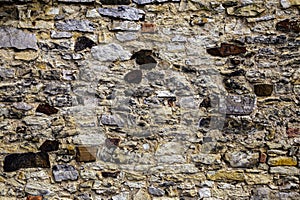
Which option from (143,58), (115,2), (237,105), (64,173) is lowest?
(64,173)

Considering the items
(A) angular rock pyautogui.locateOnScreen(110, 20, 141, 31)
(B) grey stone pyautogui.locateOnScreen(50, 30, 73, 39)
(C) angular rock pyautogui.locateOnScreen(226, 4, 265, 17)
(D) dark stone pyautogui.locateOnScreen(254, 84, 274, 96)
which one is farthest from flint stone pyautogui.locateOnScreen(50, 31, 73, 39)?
Answer: (D) dark stone pyautogui.locateOnScreen(254, 84, 274, 96)

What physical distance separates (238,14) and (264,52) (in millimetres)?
351

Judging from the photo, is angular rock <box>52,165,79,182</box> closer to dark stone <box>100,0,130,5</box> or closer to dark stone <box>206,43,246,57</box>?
dark stone <box>100,0,130,5</box>

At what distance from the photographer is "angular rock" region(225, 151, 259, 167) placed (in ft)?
9.66

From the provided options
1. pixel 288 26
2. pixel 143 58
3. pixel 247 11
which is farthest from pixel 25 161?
pixel 288 26

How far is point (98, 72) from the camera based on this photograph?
290 cm

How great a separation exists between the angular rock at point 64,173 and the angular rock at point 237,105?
121 centimetres

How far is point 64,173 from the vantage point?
289 centimetres

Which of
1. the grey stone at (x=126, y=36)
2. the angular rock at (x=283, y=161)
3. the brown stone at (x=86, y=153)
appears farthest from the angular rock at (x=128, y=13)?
the angular rock at (x=283, y=161)

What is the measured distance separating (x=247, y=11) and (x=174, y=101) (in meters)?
0.89

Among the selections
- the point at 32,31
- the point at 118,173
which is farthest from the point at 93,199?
the point at 32,31

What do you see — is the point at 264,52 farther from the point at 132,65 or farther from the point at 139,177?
the point at 139,177

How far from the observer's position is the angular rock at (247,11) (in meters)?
2.94

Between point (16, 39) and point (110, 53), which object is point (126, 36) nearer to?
point (110, 53)
